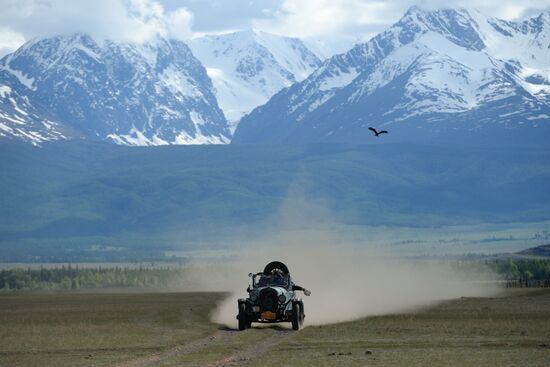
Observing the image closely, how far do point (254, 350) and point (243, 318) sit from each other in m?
12.7

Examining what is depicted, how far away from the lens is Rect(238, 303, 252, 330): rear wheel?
7875 cm

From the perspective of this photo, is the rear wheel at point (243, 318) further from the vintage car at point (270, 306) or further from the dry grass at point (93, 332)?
the dry grass at point (93, 332)

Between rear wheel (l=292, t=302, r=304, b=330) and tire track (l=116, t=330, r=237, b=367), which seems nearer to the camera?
tire track (l=116, t=330, r=237, b=367)

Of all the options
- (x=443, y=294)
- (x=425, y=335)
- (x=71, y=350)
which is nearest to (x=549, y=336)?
(x=425, y=335)

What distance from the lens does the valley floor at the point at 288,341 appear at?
61.2 m

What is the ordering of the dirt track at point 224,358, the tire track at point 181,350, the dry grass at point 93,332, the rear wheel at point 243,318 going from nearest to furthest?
the dirt track at point 224,358, the tire track at point 181,350, the dry grass at point 93,332, the rear wheel at point 243,318

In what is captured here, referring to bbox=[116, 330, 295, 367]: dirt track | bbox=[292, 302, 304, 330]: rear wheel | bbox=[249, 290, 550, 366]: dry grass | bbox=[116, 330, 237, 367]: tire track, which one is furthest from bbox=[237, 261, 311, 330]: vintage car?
bbox=[249, 290, 550, 366]: dry grass

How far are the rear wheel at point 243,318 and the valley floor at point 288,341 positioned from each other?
1.02 meters

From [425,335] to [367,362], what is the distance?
51.5ft

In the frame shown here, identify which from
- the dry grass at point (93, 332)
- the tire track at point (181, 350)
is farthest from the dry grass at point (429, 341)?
the dry grass at point (93, 332)

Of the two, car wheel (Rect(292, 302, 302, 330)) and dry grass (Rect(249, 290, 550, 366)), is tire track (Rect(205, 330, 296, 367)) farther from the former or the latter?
dry grass (Rect(249, 290, 550, 366))

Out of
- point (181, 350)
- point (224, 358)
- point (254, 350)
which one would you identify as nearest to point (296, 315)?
point (254, 350)

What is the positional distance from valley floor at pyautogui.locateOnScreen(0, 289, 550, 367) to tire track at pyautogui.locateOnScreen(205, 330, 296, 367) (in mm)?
46

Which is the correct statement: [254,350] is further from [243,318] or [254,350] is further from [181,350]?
[243,318]
